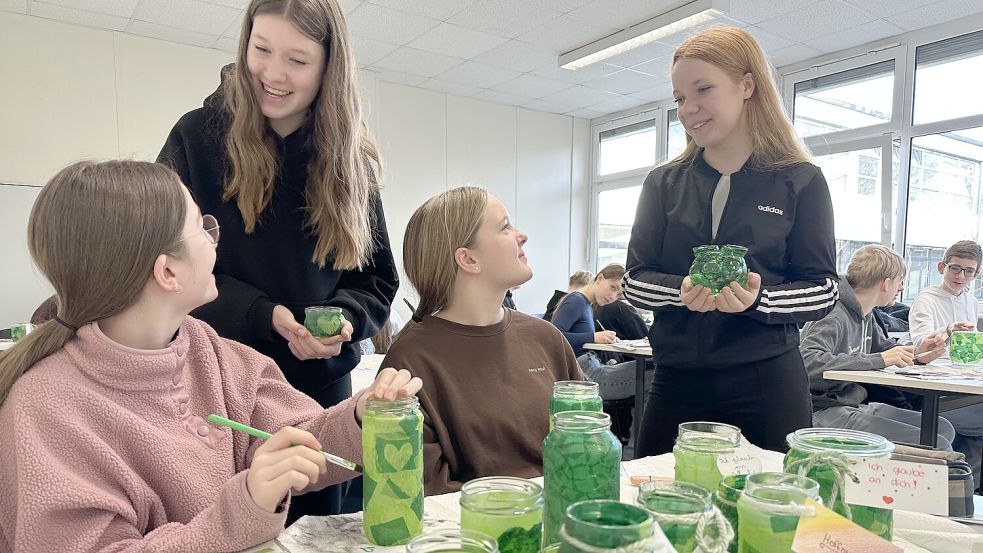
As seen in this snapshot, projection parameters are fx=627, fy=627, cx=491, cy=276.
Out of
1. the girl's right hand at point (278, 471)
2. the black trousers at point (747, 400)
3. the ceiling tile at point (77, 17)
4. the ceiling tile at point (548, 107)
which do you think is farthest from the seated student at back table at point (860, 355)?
the ceiling tile at point (77, 17)

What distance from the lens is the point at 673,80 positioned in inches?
63.4

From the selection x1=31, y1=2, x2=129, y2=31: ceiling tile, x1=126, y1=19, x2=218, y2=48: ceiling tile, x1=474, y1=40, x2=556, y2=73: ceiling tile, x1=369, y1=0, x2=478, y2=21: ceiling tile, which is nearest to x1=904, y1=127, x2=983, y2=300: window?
x1=474, y1=40, x2=556, y2=73: ceiling tile

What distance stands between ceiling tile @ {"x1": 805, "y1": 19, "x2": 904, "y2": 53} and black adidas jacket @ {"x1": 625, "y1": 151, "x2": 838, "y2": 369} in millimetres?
4239

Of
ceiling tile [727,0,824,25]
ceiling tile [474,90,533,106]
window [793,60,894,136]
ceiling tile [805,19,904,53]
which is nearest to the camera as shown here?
ceiling tile [727,0,824,25]

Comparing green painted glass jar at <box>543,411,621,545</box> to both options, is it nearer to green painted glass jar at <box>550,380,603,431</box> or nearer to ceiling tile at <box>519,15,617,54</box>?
green painted glass jar at <box>550,380,603,431</box>

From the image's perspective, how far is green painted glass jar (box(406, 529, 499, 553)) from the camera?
614 millimetres

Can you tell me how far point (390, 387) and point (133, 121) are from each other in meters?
5.25

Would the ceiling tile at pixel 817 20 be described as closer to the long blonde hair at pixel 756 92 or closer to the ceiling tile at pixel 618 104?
the ceiling tile at pixel 618 104

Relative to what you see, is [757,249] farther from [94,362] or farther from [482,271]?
[94,362]

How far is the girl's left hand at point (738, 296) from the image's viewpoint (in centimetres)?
139

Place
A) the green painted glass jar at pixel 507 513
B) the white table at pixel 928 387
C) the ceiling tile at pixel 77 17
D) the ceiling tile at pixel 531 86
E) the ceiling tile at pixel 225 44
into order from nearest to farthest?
1. the green painted glass jar at pixel 507 513
2. the white table at pixel 928 387
3. the ceiling tile at pixel 77 17
4. the ceiling tile at pixel 225 44
5. the ceiling tile at pixel 531 86

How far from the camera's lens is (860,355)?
2869 millimetres

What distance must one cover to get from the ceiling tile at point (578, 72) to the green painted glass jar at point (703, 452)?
17.5ft

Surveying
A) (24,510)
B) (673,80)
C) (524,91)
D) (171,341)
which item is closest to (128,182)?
(171,341)
